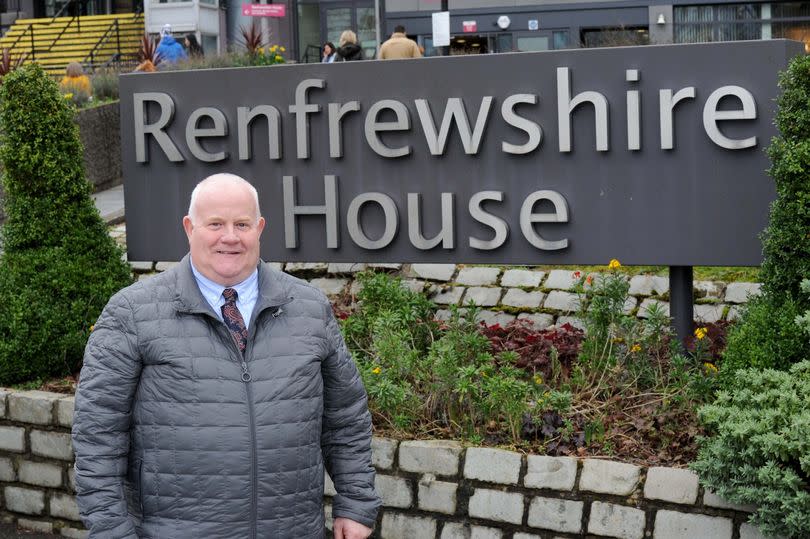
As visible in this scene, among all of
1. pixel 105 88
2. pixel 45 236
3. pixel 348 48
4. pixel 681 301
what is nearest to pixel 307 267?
pixel 45 236

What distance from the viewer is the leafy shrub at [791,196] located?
206 inches

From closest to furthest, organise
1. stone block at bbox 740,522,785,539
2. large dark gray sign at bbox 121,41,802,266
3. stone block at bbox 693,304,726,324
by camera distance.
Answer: stone block at bbox 740,522,785,539 < large dark gray sign at bbox 121,41,802,266 < stone block at bbox 693,304,726,324

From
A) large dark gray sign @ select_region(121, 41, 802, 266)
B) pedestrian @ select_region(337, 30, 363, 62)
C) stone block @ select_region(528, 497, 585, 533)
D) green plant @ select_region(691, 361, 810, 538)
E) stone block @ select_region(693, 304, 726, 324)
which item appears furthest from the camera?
pedestrian @ select_region(337, 30, 363, 62)

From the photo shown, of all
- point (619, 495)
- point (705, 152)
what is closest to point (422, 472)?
point (619, 495)

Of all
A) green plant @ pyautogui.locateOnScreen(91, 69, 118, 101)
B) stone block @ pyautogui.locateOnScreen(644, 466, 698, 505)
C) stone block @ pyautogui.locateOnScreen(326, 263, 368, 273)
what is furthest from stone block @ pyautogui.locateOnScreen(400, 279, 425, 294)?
green plant @ pyautogui.locateOnScreen(91, 69, 118, 101)

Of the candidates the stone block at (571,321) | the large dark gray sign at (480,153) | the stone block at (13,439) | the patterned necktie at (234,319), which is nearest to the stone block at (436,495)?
the large dark gray sign at (480,153)

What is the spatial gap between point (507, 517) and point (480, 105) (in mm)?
2456

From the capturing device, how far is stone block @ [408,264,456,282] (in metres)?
8.00

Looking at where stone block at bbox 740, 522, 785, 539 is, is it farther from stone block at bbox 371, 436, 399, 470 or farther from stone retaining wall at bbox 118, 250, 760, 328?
stone retaining wall at bbox 118, 250, 760, 328

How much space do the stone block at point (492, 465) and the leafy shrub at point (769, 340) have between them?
1.08 metres

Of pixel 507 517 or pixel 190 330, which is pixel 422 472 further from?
pixel 190 330

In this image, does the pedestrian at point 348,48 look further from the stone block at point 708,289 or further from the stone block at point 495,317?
the stone block at point 708,289

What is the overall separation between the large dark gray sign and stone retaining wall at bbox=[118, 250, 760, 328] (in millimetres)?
711

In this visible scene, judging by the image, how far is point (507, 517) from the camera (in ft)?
17.2
